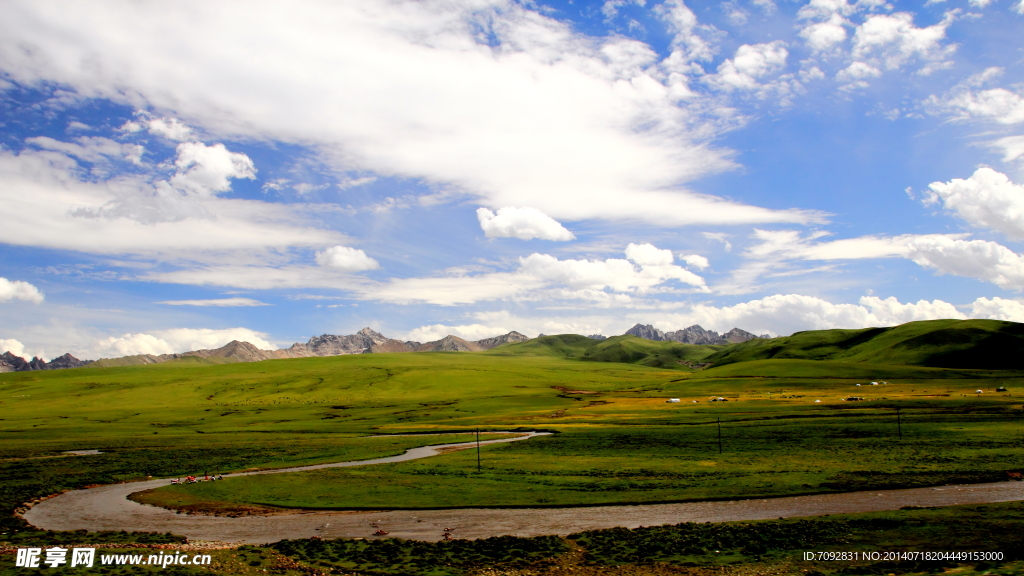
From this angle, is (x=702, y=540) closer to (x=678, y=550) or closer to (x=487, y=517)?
(x=678, y=550)

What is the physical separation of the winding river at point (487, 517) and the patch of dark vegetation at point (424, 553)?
223 centimetres

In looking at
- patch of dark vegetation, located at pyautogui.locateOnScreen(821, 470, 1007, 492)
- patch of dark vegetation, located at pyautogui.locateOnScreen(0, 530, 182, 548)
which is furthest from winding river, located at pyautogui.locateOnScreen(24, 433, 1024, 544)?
patch of dark vegetation, located at pyautogui.locateOnScreen(0, 530, 182, 548)

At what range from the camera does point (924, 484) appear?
131 feet

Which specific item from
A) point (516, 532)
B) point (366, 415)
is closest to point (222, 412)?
point (366, 415)

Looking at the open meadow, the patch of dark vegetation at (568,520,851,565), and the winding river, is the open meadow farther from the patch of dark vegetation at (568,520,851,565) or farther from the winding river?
the patch of dark vegetation at (568,520,851,565)

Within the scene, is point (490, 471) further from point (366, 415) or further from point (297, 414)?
point (297, 414)

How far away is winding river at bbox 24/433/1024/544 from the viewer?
32.3m

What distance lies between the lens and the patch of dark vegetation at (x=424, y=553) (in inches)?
985

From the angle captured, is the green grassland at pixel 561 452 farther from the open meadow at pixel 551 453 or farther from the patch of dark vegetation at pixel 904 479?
the open meadow at pixel 551 453

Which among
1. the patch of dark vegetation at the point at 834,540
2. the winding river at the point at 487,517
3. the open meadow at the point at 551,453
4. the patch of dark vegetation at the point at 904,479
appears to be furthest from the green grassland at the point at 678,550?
the open meadow at the point at 551,453

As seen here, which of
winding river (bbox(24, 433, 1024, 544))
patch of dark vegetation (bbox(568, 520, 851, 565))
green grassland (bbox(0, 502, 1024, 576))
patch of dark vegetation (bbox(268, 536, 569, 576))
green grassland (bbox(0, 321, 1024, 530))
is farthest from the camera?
green grassland (bbox(0, 321, 1024, 530))

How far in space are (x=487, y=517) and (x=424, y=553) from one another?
894 cm

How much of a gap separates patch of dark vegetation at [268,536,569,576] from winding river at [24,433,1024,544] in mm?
2230

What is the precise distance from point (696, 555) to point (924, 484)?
85.0 ft
